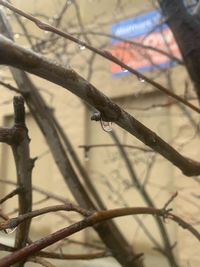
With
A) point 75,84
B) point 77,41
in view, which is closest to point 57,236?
point 75,84

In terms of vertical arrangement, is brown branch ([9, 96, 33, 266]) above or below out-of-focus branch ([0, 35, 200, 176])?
above

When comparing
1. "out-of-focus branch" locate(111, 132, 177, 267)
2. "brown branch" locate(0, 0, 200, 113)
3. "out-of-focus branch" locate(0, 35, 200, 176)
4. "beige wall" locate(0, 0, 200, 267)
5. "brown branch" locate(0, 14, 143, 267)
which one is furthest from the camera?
"beige wall" locate(0, 0, 200, 267)

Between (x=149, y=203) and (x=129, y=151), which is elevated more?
(x=129, y=151)

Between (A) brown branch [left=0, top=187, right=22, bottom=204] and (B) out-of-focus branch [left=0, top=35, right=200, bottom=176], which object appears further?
(A) brown branch [left=0, top=187, right=22, bottom=204]

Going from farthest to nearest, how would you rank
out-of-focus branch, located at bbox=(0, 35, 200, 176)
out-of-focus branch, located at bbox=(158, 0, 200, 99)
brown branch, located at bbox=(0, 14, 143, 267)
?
brown branch, located at bbox=(0, 14, 143, 267) < out-of-focus branch, located at bbox=(158, 0, 200, 99) < out-of-focus branch, located at bbox=(0, 35, 200, 176)

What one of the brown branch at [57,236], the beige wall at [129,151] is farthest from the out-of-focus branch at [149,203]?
the brown branch at [57,236]

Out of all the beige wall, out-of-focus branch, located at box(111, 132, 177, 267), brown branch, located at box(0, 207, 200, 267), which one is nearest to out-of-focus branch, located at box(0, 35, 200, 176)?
brown branch, located at box(0, 207, 200, 267)

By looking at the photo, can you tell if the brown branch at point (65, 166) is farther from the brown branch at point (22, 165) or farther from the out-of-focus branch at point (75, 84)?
the out-of-focus branch at point (75, 84)

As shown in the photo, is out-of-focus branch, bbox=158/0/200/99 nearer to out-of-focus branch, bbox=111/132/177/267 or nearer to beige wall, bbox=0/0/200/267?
out-of-focus branch, bbox=111/132/177/267

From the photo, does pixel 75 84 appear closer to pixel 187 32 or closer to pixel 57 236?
pixel 57 236
